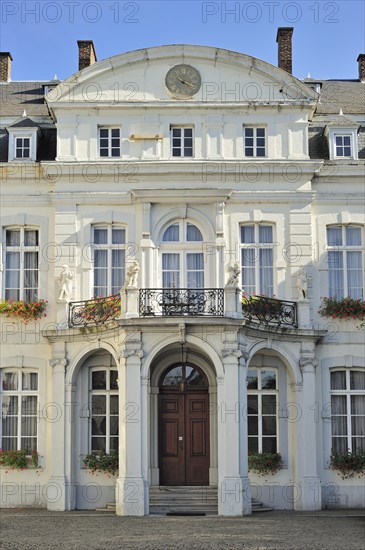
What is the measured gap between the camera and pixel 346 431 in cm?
2569

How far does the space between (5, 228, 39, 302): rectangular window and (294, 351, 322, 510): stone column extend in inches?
290

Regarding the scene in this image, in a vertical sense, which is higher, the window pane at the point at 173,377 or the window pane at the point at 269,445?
the window pane at the point at 173,377

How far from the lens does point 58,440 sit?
81.3 ft

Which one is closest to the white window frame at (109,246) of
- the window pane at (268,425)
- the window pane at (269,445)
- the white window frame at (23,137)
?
the white window frame at (23,137)

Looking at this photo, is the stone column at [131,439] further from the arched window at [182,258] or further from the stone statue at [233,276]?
the arched window at [182,258]

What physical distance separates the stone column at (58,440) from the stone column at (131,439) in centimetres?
175

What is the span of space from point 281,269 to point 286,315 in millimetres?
1358

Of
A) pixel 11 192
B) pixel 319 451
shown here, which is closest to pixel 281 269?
pixel 319 451

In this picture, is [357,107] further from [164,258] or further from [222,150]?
[164,258]

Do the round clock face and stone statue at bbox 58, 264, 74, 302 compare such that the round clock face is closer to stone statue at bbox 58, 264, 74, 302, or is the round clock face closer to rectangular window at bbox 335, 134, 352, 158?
rectangular window at bbox 335, 134, 352, 158

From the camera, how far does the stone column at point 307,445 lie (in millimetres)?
24578

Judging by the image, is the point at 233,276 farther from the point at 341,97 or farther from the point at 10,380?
the point at 341,97

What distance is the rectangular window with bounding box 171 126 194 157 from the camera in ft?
87.2

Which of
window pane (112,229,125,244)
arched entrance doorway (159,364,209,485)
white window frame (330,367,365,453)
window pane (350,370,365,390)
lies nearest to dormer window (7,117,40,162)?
window pane (112,229,125,244)
